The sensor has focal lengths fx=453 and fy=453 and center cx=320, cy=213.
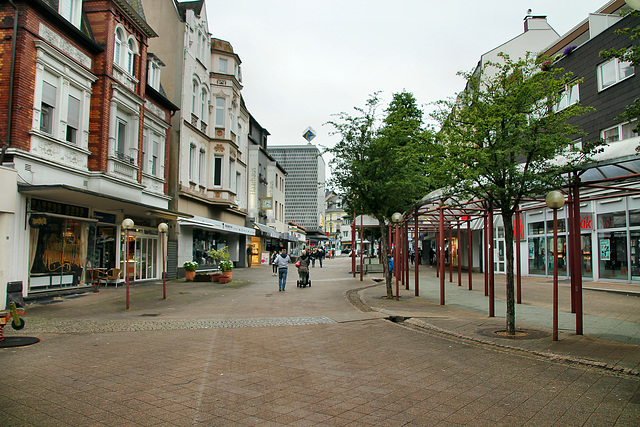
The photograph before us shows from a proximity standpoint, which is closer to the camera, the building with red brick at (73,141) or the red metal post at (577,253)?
the red metal post at (577,253)

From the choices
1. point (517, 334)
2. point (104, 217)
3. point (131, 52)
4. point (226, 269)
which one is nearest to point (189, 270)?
point (226, 269)

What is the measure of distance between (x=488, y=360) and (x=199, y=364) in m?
4.29

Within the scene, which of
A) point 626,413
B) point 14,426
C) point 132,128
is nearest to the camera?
point 14,426

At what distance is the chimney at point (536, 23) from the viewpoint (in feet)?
103

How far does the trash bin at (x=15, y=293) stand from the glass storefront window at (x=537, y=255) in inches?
892

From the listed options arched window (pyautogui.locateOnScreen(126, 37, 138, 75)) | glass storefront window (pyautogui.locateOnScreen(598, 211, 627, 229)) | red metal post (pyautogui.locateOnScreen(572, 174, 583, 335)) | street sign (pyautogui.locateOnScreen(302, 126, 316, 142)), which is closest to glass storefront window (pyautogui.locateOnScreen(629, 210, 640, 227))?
glass storefront window (pyautogui.locateOnScreen(598, 211, 627, 229))

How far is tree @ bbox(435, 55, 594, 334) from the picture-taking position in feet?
26.5

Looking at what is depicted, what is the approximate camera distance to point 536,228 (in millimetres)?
24172

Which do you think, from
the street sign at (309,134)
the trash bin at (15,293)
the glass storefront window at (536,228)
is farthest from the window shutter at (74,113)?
the street sign at (309,134)

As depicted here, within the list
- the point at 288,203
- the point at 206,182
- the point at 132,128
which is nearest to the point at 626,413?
the point at 132,128

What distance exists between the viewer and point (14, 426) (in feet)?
13.6

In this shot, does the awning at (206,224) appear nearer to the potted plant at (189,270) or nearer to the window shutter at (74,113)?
the potted plant at (189,270)

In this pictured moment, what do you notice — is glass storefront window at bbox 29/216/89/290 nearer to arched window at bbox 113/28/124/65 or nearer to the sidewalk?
arched window at bbox 113/28/124/65

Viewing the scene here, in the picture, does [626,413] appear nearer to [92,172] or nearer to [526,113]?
[526,113]
